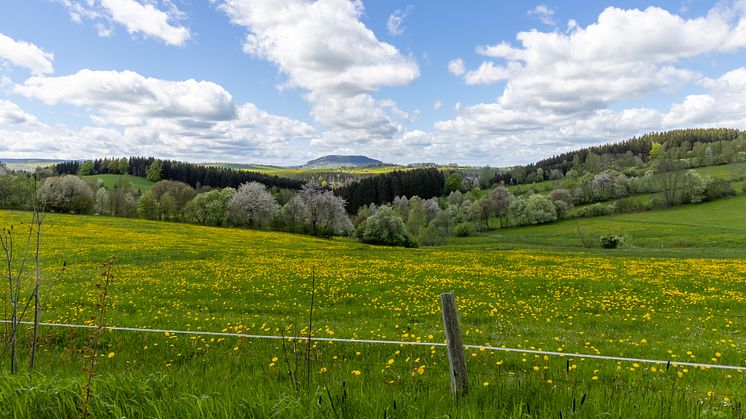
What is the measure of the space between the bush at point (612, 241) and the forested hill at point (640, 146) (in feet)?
376

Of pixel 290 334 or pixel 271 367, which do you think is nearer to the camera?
pixel 271 367

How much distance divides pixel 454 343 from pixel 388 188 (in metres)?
135

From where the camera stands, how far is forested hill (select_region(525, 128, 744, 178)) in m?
171

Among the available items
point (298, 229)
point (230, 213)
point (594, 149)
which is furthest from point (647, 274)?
point (594, 149)

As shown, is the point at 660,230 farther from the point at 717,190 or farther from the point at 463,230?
the point at 463,230

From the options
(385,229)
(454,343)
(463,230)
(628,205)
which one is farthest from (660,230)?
(454,343)

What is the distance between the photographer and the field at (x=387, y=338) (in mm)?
3855

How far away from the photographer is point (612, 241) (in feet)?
201

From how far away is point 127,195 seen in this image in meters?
Answer: 95.3

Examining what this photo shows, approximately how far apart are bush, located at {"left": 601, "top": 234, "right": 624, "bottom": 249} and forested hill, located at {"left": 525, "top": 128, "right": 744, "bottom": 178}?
115 meters

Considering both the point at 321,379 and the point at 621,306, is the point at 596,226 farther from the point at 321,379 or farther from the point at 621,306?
the point at 321,379

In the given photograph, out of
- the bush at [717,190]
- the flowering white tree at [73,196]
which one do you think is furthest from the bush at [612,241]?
the flowering white tree at [73,196]

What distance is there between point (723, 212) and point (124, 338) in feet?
355

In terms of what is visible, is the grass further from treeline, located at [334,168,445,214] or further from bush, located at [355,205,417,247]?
bush, located at [355,205,417,247]
